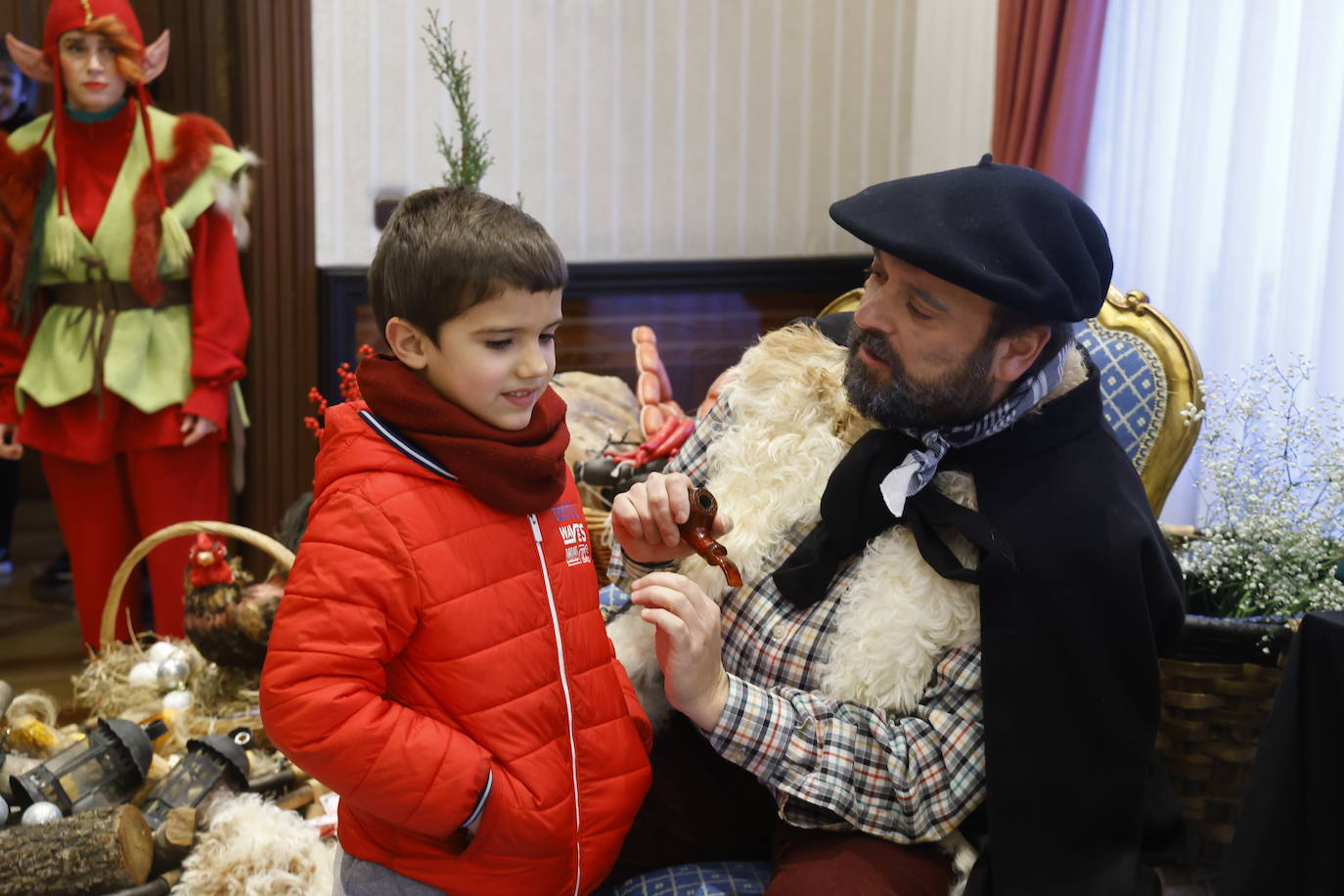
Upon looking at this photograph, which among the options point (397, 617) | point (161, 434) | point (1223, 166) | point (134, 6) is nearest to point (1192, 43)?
point (1223, 166)

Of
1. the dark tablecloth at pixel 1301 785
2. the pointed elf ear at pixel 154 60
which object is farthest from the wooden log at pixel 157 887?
the pointed elf ear at pixel 154 60

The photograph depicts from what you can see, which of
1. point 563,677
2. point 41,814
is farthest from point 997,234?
point 41,814

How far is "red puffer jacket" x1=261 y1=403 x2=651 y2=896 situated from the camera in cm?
118

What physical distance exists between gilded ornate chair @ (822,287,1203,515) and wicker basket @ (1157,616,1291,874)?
0.87 feet

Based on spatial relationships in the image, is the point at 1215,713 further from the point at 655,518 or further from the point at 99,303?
the point at 99,303

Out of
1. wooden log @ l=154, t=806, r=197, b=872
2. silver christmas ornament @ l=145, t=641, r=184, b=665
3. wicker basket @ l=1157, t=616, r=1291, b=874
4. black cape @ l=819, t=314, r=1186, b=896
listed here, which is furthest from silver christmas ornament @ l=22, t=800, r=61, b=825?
wicker basket @ l=1157, t=616, r=1291, b=874

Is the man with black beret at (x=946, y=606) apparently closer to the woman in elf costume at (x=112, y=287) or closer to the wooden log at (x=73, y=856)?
the wooden log at (x=73, y=856)

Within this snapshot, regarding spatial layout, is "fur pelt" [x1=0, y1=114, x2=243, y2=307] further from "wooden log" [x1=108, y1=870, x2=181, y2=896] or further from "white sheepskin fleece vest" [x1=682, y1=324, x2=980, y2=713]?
"white sheepskin fleece vest" [x1=682, y1=324, x2=980, y2=713]

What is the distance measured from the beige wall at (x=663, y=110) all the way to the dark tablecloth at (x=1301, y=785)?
235 centimetres

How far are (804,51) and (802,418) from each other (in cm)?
256

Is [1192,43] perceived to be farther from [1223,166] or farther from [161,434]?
[161,434]

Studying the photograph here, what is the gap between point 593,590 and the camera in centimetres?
141

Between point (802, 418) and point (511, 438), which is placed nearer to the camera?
point (511, 438)

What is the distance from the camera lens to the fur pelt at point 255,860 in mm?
1839
